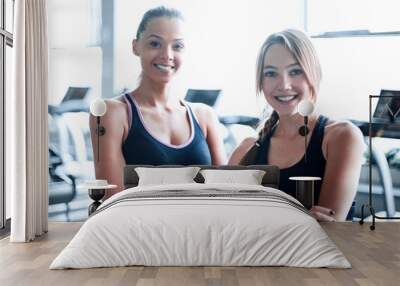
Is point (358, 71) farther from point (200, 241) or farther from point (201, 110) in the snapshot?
point (200, 241)

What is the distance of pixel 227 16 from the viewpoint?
7293mm

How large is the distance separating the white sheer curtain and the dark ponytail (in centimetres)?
245

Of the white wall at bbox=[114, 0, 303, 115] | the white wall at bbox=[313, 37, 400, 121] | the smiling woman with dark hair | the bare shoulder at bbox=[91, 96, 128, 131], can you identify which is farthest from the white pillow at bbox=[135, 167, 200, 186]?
the white wall at bbox=[313, 37, 400, 121]

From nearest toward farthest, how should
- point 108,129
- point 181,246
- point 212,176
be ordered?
point 181,246, point 212,176, point 108,129

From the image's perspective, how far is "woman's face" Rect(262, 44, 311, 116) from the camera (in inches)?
285

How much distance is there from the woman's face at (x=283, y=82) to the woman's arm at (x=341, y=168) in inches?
23.0

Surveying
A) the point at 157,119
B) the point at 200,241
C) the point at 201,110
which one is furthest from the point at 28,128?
the point at 200,241

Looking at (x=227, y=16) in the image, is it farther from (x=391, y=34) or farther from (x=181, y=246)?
(x=181, y=246)

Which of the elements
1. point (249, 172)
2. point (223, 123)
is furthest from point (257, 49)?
point (249, 172)

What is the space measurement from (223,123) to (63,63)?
2.14m

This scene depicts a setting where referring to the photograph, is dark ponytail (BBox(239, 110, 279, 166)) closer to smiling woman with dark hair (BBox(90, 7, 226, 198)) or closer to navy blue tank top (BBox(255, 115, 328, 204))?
navy blue tank top (BBox(255, 115, 328, 204))

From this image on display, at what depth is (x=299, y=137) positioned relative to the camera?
23.6 ft

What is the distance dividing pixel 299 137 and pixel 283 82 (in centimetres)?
71

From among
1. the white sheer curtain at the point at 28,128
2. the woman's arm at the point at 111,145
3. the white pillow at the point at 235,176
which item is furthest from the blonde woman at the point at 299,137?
the white sheer curtain at the point at 28,128
